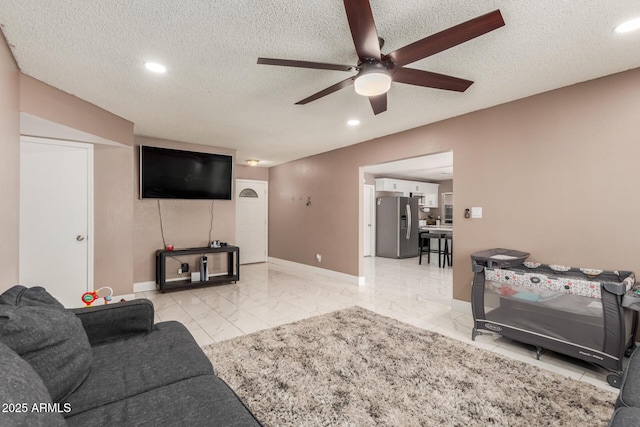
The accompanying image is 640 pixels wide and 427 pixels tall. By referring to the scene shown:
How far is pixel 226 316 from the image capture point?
3512 mm

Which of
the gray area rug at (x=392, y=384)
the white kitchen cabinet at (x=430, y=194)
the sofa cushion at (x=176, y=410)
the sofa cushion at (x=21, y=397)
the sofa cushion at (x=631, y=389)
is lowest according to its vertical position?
the gray area rug at (x=392, y=384)

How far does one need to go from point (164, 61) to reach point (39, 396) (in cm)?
237

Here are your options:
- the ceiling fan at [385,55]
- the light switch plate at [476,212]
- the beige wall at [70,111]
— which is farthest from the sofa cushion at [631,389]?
the beige wall at [70,111]

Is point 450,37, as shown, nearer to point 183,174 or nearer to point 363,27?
point 363,27

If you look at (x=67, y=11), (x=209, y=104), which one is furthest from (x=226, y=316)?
(x=67, y=11)

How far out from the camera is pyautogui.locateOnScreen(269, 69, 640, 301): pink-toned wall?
2557 millimetres

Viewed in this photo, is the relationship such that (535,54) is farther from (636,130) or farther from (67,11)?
(67,11)

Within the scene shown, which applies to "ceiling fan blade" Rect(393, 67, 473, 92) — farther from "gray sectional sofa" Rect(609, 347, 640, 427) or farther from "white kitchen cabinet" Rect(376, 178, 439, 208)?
"white kitchen cabinet" Rect(376, 178, 439, 208)

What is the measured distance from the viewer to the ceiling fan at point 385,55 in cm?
153

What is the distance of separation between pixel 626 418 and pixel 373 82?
2.01 metres

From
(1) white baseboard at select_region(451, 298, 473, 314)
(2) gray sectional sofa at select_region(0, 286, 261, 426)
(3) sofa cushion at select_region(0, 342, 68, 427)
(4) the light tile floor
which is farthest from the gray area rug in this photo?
(3) sofa cushion at select_region(0, 342, 68, 427)

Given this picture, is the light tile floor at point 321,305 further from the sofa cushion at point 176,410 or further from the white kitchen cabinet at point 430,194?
the white kitchen cabinet at point 430,194

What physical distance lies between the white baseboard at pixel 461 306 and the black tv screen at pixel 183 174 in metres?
4.01

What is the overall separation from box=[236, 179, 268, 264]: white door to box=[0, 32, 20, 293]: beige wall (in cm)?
457
